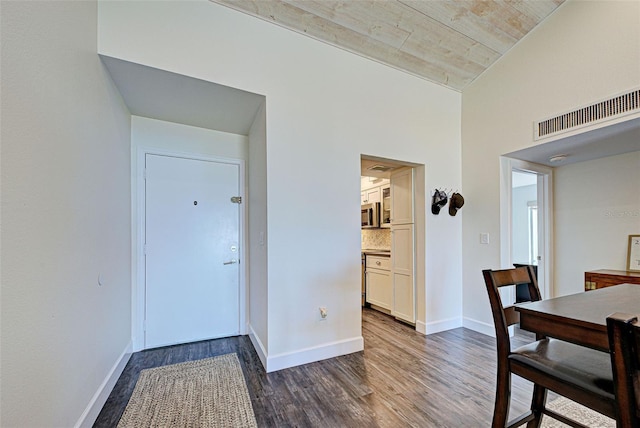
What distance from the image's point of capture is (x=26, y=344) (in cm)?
110

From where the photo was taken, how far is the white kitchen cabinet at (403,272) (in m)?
3.37

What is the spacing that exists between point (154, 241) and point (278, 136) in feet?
5.78

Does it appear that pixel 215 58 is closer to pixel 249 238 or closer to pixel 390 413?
pixel 249 238

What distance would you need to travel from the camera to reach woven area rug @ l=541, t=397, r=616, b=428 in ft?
5.37

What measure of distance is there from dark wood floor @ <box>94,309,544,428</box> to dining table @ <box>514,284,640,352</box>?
3.05 ft

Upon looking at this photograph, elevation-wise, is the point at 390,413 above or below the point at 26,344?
below

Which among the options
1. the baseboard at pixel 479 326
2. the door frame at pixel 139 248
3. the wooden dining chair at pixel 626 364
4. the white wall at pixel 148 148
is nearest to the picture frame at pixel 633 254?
the baseboard at pixel 479 326

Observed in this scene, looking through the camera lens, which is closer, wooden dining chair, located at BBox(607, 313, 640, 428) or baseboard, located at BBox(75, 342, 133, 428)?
wooden dining chair, located at BBox(607, 313, 640, 428)

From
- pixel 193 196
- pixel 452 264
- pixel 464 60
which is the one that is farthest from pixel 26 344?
pixel 464 60

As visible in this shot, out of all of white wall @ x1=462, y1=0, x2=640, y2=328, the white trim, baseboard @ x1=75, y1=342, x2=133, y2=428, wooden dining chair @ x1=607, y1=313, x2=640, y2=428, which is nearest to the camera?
wooden dining chair @ x1=607, y1=313, x2=640, y2=428

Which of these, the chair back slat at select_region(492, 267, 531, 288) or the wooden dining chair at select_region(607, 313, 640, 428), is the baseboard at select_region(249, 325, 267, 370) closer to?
the chair back slat at select_region(492, 267, 531, 288)

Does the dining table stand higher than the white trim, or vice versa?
the dining table

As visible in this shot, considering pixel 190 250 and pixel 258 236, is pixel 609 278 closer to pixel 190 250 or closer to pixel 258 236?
pixel 258 236

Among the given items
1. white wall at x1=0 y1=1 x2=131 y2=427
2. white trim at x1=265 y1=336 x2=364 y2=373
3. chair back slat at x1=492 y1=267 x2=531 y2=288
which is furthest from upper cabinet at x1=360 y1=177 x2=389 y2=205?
white wall at x1=0 y1=1 x2=131 y2=427
